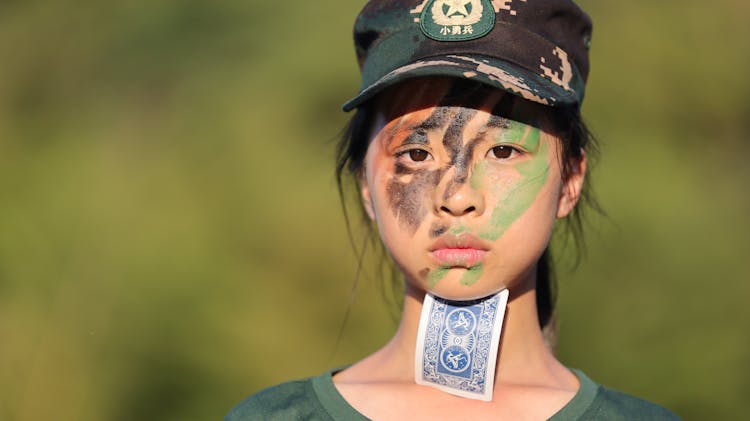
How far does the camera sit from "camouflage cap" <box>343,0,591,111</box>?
2.25 metres

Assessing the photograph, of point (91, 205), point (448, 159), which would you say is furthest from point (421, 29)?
point (91, 205)

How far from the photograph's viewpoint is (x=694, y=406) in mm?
4172

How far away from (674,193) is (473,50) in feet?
7.57

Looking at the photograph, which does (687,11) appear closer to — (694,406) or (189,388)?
(694,406)

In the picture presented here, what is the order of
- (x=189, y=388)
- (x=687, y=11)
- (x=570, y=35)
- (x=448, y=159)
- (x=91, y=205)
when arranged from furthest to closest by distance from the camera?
(x=687, y=11) < (x=91, y=205) < (x=189, y=388) < (x=570, y=35) < (x=448, y=159)

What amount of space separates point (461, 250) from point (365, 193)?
1.12 feet

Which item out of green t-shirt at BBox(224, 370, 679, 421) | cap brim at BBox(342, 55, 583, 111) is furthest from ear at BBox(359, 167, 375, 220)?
green t-shirt at BBox(224, 370, 679, 421)

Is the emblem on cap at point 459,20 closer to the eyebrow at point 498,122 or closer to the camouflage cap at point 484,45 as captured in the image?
the camouflage cap at point 484,45

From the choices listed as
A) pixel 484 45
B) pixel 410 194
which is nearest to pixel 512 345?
pixel 410 194

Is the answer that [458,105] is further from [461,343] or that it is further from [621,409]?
[621,409]

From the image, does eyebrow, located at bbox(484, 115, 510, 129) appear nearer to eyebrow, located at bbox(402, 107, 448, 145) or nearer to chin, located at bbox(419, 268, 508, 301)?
eyebrow, located at bbox(402, 107, 448, 145)

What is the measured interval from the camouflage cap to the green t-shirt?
607 millimetres

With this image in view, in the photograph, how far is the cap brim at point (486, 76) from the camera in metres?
2.21

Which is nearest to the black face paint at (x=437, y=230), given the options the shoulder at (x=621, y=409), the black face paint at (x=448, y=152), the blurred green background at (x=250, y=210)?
the black face paint at (x=448, y=152)
